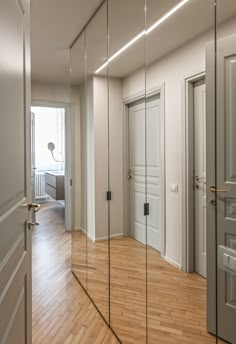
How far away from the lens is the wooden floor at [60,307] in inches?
77.2

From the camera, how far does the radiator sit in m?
7.31

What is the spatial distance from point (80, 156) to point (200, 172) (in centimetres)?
185

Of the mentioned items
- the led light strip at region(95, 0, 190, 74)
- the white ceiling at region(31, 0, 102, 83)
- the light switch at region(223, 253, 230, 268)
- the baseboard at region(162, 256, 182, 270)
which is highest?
the white ceiling at region(31, 0, 102, 83)

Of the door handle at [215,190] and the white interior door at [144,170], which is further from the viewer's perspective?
the white interior door at [144,170]

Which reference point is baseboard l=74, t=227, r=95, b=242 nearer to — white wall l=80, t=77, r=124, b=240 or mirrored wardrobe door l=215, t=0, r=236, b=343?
white wall l=80, t=77, r=124, b=240

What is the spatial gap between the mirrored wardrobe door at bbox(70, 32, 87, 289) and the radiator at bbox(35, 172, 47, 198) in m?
4.40

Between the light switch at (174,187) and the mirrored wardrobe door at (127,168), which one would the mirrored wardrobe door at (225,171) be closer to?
the light switch at (174,187)

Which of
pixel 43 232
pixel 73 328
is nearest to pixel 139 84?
pixel 73 328

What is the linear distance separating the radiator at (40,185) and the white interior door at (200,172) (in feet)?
21.0

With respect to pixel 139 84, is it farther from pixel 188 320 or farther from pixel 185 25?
pixel 188 320

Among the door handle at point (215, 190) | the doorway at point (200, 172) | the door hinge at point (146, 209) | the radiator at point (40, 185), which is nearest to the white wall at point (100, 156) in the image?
the door hinge at point (146, 209)

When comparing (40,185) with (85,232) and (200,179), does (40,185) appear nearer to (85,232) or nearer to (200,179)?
(85,232)

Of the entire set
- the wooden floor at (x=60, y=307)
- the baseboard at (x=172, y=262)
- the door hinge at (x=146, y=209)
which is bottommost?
the wooden floor at (x=60, y=307)

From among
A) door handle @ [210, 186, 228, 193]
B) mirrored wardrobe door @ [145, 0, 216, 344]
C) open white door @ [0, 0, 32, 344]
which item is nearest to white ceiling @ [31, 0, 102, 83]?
mirrored wardrobe door @ [145, 0, 216, 344]
